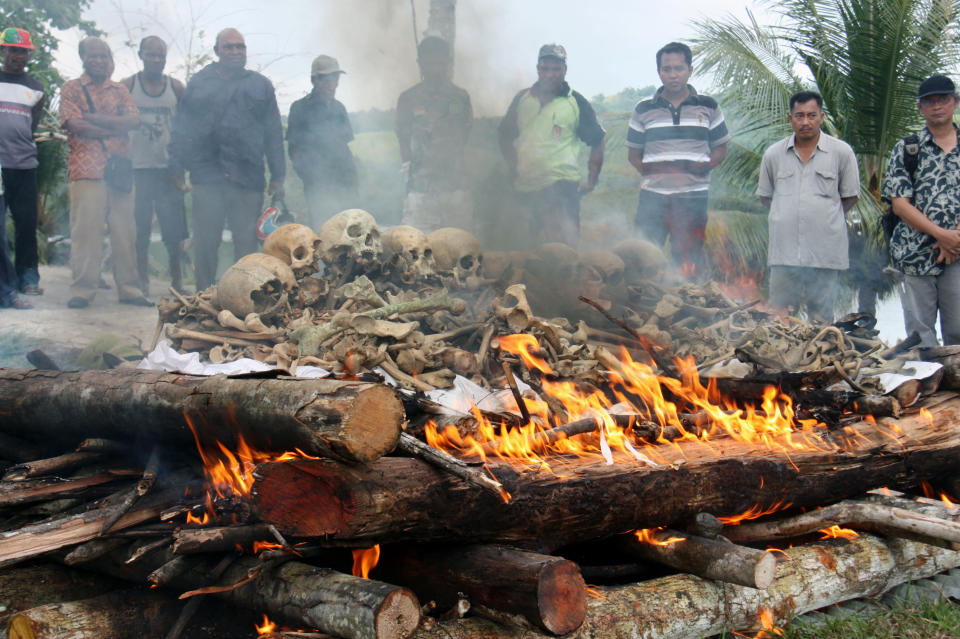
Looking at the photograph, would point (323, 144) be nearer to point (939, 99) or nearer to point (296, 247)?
point (296, 247)

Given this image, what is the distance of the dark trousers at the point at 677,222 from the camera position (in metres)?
7.58

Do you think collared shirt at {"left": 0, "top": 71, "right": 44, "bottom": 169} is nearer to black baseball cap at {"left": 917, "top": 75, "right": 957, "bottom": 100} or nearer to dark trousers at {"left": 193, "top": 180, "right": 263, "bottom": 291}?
dark trousers at {"left": 193, "top": 180, "right": 263, "bottom": 291}

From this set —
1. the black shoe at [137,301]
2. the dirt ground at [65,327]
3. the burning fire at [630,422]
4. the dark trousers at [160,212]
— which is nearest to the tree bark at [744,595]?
the burning fire at [630,422]

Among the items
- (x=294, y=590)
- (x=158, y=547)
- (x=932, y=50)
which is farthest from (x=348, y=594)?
(x=932, y=50)

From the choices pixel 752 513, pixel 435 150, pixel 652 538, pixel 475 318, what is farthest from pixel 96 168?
pixel 752 513

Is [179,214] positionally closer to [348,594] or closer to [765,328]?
[765,328]

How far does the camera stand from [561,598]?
7.29ft

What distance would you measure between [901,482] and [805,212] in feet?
11.5

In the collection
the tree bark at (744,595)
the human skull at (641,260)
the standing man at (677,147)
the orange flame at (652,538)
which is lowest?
the tree bark at (744,595)

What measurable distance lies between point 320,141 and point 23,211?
305cm

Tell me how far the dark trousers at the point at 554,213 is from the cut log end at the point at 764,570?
235 inches

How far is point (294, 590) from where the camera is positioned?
7.70 feet

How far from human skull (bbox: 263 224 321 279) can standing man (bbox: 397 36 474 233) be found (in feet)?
9.24

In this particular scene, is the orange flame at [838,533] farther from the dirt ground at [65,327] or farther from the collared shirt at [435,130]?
the collared shirt at [435,130]
